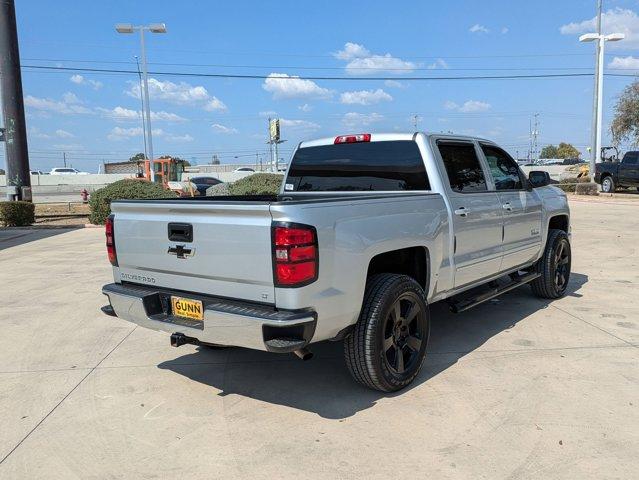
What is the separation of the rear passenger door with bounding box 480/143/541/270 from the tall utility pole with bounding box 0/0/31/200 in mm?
17038

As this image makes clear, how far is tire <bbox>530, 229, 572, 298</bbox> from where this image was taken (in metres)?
6.49

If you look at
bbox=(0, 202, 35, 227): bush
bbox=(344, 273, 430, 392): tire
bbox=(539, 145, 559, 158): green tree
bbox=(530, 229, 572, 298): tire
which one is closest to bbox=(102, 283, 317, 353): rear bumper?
bbox=(344, 273, 430, 392): tire

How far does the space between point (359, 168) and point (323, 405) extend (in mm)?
2185

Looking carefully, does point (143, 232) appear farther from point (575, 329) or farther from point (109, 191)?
point (109, 191)

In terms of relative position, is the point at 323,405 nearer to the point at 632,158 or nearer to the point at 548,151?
the point at 632,158

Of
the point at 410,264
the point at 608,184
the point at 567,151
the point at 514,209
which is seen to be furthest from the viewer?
the point at 567,151

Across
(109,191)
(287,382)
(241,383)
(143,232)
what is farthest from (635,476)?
(109,191)

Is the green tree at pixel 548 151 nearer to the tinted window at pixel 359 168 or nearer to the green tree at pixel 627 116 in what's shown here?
the green tree at pixel 627 116

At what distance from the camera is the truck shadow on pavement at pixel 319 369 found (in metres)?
3.97

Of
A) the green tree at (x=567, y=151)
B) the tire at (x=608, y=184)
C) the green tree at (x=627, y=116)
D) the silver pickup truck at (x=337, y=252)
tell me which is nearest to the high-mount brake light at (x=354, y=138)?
the silver pickup truck at (x=337, y=252)

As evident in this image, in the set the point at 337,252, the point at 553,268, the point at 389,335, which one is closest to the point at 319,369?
the point at 389,335

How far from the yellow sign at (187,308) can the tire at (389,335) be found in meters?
1.04

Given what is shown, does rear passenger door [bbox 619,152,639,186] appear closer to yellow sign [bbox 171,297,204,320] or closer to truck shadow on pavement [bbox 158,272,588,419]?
truck shadow on pavement [bbox 158,272,588,419]

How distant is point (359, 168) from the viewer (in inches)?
196
